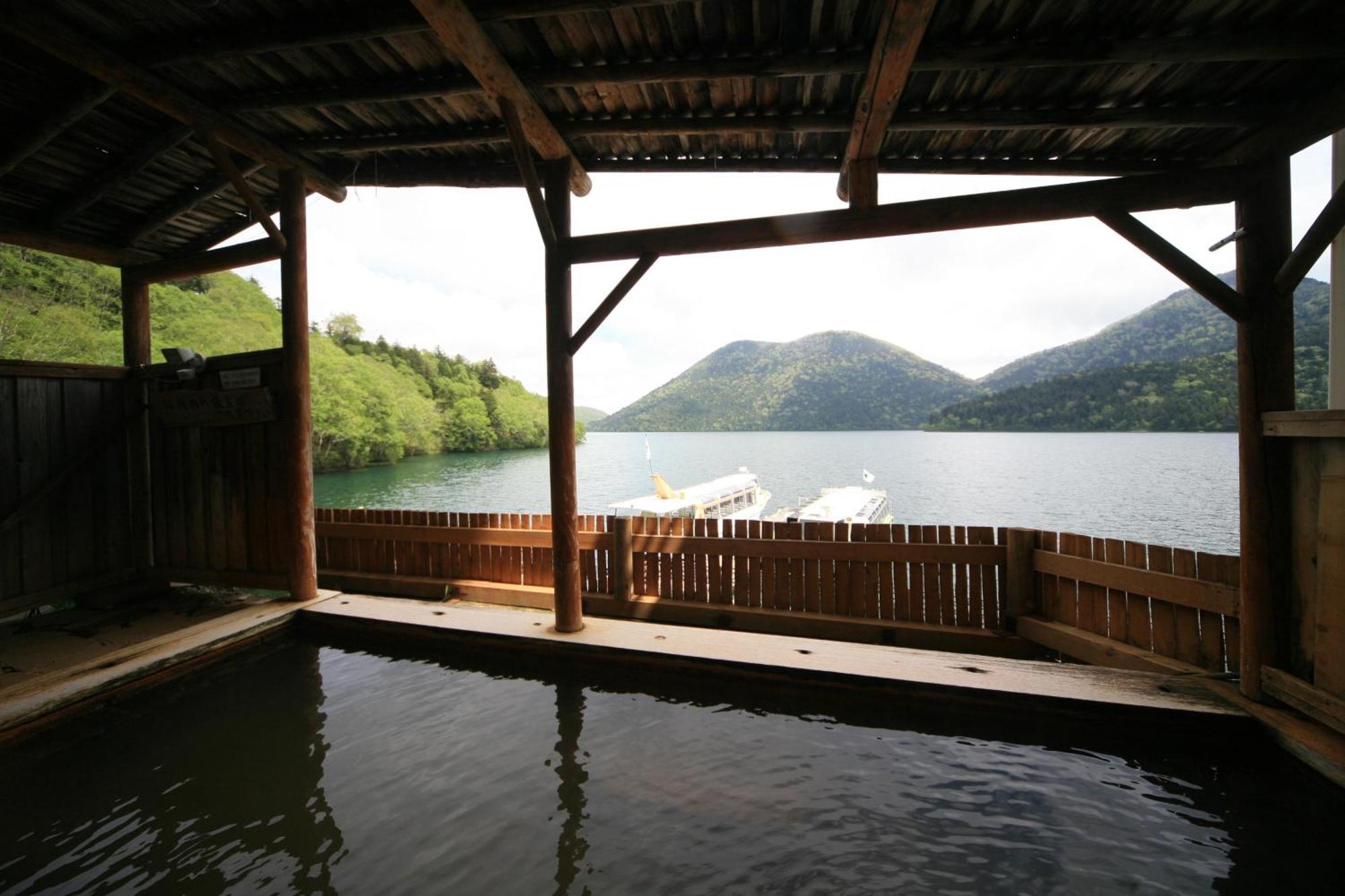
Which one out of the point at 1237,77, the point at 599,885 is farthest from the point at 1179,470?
the point at 599,885

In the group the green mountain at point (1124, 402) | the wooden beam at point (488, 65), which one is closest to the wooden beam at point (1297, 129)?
the wooden beam at point (488, 65)

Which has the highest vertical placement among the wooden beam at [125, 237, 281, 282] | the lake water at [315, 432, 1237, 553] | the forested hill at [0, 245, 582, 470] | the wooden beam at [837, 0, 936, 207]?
the forested hill at [0, 245, 582, 470]

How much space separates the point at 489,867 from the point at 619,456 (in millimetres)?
85116

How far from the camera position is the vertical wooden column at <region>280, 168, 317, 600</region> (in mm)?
5273

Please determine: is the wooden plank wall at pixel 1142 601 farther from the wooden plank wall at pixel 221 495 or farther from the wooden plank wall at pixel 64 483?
the wooden plank wall at pixel 64 483

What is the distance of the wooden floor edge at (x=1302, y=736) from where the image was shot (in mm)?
2756

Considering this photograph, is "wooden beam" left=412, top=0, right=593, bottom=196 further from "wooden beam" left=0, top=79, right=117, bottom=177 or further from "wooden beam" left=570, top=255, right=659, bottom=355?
"wooden beam" left=0, top=79, right=117, bottom=177

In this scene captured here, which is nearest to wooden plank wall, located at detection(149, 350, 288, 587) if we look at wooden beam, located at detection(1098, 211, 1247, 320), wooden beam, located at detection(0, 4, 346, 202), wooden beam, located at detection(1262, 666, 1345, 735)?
wooden beam, located at detection(0, 4, 346, 202)

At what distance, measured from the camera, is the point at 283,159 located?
5.04 meters

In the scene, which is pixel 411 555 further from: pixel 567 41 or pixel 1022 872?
pixel 1022 872

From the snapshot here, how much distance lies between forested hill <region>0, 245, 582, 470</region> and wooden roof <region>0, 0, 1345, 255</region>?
22.2 metres

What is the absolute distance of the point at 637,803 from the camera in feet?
9.29

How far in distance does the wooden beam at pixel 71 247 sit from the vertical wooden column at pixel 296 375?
2.40 meters

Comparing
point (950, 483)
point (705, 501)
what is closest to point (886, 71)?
point (705, 501)
